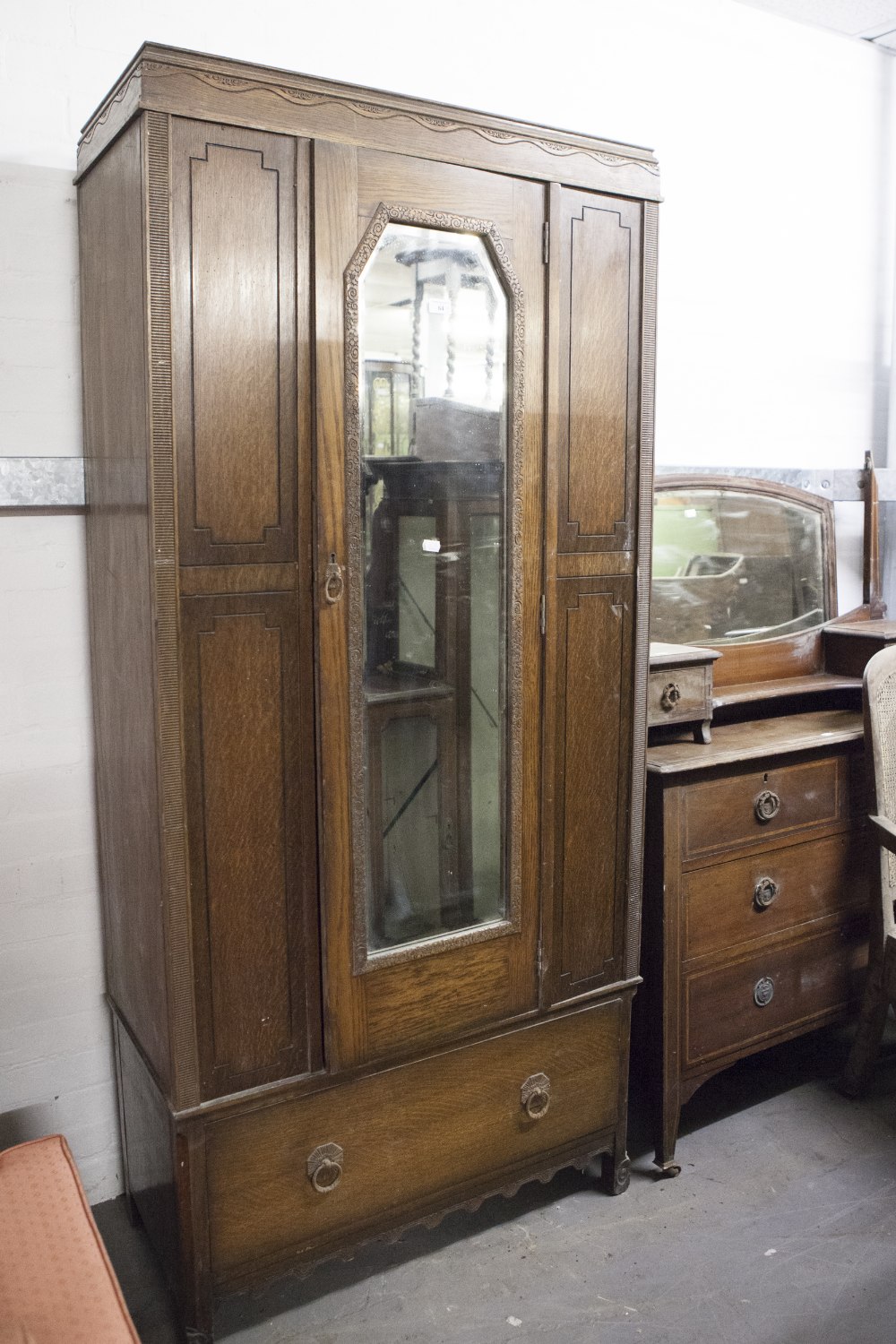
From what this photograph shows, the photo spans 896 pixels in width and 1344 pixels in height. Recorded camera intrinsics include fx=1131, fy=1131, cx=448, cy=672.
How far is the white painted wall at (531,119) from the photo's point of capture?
193 centimetres

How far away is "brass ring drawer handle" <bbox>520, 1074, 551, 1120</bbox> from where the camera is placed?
81.3 inches

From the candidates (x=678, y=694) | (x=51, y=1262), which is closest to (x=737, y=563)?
(x=678, y=694)

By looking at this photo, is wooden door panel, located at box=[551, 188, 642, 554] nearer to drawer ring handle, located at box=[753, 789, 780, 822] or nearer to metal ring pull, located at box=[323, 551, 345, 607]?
metal ring pull, located at box=[323, 551, 345, 607]

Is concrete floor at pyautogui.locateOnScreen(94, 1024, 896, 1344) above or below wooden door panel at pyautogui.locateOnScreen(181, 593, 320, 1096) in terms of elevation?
below

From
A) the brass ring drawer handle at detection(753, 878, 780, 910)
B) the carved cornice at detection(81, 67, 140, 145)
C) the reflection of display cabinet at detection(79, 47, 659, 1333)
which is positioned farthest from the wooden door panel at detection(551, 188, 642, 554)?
the brass ring drawer handle at detection(753, 878, 780, 910)

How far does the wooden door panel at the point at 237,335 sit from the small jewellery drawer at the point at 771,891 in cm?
116

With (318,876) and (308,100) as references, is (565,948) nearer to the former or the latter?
(318,876)

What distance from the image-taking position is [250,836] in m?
1.70

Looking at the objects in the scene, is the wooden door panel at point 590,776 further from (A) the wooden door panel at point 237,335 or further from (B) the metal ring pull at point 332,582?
(A) the wooden door panel at point 237,335

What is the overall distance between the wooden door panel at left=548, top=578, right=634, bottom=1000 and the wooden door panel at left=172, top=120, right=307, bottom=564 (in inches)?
22.4

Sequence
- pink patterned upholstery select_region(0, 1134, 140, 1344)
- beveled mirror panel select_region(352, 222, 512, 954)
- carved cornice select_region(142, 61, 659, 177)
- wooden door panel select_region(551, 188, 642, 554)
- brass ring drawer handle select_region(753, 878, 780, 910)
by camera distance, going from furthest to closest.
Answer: brass ring drawer handle select_region(753, 878, 780, 910)
wooden door panel select_region(551, 188, 642, 554)
beveled mirror panel select_region(352, 222, 512, 954)
carved cornice select_region(142, 61, 659, 177)
pink patterned upholstery select_region(0, 1134, 140, 1344)

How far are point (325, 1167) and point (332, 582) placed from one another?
0.96m

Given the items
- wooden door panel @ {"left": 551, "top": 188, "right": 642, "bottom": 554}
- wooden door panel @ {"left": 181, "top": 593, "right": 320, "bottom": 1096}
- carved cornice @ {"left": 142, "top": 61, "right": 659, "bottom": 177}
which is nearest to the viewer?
carved cornice @ {"left": 142, "top": 61, "right": 659, "bottom": 177}

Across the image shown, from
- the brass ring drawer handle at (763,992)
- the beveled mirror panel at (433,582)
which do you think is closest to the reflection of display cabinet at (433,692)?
the beveled mirror panel at (433,582)
